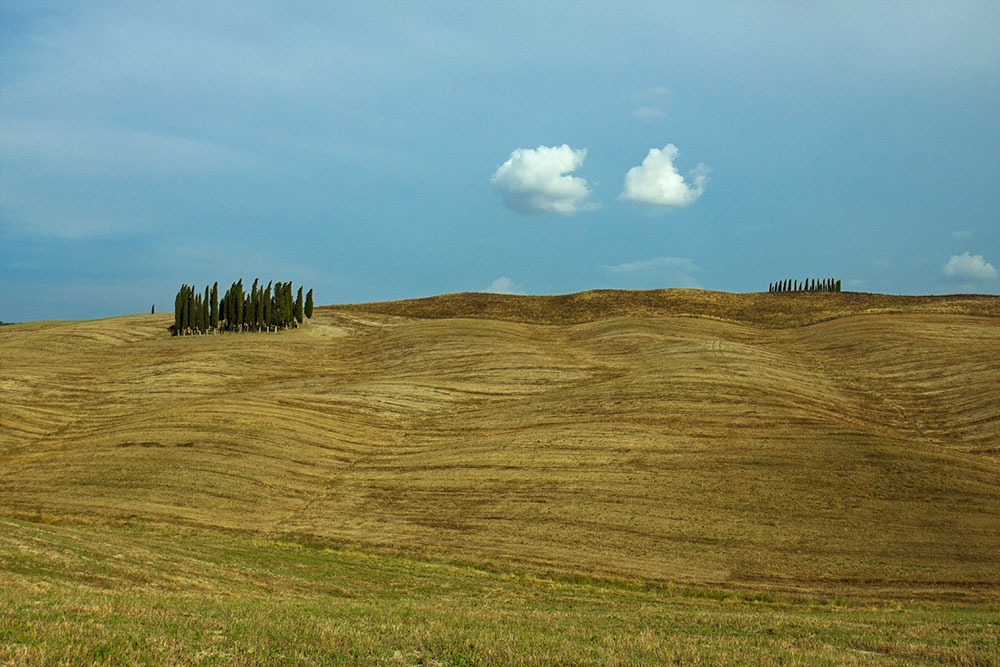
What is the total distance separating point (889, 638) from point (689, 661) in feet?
20.8

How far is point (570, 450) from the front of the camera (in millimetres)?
43406

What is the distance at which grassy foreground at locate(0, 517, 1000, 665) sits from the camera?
14008 millimetres

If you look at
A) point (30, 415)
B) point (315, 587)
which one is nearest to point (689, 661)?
point (315, 587)

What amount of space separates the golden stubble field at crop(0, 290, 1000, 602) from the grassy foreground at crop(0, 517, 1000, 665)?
10.5 ft

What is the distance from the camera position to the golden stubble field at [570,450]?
106ft

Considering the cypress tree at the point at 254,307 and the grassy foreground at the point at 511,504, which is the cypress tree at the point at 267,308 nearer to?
the cypress tree at the point at 254,307

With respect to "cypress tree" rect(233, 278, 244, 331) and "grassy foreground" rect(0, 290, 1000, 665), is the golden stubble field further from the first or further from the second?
"cypress tree" rect(233, 278, 244, 331)

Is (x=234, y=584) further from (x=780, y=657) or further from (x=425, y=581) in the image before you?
(x=780, y=657)

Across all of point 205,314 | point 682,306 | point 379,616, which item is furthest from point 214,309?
point 379,616

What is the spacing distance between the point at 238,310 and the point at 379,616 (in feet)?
278

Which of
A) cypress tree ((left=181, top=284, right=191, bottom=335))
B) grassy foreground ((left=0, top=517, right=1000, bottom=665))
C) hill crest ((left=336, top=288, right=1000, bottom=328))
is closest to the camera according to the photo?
grassy foreground ((left=0, top=517, right=1000, bottom=665))

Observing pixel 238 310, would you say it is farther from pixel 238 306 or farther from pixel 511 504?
pixel 511 504

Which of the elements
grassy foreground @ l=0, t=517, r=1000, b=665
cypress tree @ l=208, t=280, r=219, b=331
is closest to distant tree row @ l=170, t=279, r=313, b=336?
cypress tree @ l=208, t=280, r=219, b=331

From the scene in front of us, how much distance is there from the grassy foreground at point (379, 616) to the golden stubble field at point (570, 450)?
3.19 m
